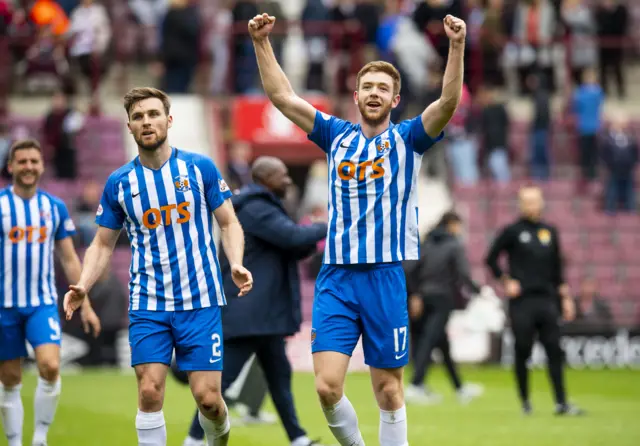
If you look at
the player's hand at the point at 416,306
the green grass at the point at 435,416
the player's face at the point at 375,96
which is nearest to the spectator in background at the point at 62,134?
the green grass at the point at 435,416

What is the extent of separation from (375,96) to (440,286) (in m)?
7.74

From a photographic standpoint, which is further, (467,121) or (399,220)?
(467,121)

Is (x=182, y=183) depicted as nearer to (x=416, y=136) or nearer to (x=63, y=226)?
(x=416, y=136)

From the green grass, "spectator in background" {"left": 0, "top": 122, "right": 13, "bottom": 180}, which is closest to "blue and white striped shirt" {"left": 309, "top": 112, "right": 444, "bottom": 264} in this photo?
the green grass

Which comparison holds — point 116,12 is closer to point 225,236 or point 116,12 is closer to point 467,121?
point 467,121

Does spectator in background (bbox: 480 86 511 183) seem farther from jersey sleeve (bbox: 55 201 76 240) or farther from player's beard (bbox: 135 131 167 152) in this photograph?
player's beard (bbox: 135 131 167 152)

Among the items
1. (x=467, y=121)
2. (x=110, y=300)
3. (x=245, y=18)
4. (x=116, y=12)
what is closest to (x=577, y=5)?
(x=467, y=121)

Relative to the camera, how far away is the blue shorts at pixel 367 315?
7957mm

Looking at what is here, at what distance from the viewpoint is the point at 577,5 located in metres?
24.3

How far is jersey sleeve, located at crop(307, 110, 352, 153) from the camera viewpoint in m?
8.20

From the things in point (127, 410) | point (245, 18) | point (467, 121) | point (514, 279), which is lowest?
point (127, 410)

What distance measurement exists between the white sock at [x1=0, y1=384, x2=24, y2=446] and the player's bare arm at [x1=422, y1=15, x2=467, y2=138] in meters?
4.04

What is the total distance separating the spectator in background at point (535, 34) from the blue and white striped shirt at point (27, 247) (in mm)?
15286

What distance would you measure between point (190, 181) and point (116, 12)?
17917mm
